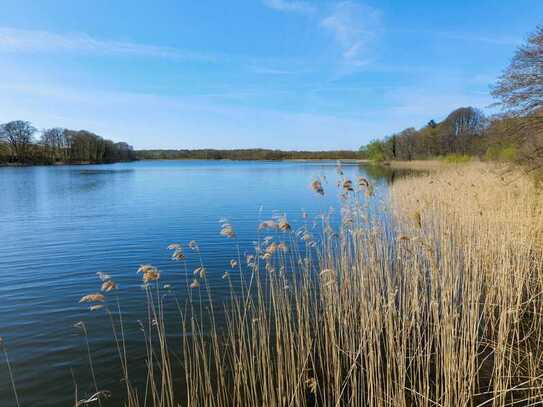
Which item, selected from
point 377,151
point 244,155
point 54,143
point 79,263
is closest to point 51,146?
point 54,143

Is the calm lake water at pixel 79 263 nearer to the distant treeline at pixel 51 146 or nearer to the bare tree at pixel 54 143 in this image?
the distant treeline at pixel 51 146

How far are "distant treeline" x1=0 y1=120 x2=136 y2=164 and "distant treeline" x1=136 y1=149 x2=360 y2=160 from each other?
40979mm

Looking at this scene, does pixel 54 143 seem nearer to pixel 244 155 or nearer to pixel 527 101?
pixel 244 155

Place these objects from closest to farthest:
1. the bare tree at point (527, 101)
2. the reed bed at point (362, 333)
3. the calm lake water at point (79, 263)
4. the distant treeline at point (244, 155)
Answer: the reed bed at point (362, 333)
the calm lake water at point (79, 263)
the bare tree at point (527, 101)
the distant treeline at point (244, 155)

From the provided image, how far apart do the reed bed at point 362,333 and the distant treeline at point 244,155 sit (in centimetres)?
10674

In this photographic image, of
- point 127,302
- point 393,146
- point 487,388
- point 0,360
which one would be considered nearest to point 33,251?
point 127,302

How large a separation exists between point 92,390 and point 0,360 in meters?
1.75

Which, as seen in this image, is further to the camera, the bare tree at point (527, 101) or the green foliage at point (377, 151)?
the green foliage at point (377, 151)

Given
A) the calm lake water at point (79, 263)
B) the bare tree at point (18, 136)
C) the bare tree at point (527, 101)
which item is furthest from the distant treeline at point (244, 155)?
the bare tree at point (527, 101)

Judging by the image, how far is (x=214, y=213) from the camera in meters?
15.8

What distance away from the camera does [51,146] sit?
73438mm

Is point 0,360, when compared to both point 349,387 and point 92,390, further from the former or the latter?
point 349,387

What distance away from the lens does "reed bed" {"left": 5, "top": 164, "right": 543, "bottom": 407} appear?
10.5ft

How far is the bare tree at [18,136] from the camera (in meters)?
64.8
